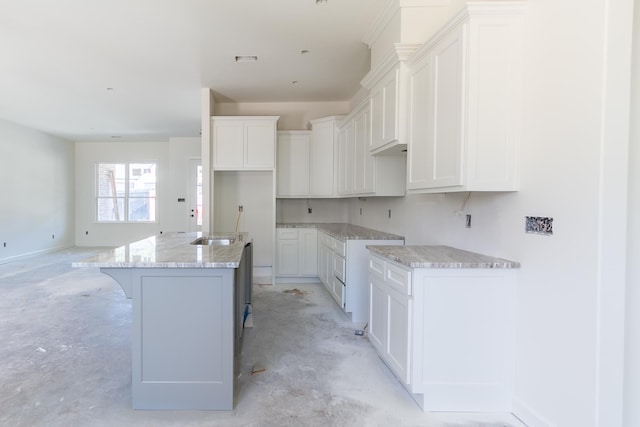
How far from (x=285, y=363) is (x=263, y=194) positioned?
3367 millimetres

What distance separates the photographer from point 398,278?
2.23 m

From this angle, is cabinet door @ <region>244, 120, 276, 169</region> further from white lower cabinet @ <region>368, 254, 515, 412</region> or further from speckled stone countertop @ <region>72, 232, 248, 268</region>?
white lower cabinet @ <region>368, 254, 515, 412</region>

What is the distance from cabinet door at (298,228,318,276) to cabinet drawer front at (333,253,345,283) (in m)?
1.09

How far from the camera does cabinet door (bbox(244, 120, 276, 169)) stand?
5.01 meters

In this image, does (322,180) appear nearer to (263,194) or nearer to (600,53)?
(263,194)

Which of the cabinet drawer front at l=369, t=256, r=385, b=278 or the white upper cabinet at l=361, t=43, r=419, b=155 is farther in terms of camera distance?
the white upper cabinet at l=361, t=43, r=419, b=155

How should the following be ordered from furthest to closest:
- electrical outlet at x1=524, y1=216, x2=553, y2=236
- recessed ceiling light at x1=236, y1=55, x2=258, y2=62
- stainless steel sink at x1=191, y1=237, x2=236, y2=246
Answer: recessed ceiling light at x1=236, y1=55, x2=258, y2=62, stainless steel sink at x1=191, y1=237, x2=236, y2=246, electrical outlet at x1=524, y1=216, x2=553, y2=236

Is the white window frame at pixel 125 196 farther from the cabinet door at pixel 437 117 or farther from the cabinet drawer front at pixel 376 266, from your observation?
the cabinet door at pixel 437 117

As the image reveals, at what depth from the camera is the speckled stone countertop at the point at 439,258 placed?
79.3 inches

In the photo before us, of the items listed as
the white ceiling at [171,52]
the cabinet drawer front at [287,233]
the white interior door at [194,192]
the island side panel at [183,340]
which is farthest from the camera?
the white interior door at [194,192]

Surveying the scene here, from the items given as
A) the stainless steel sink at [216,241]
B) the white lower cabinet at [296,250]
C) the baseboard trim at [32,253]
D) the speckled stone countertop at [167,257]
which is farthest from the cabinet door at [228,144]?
the baseboard trim at [32,253]

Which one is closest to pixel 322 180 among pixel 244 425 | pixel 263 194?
pixel 263 194

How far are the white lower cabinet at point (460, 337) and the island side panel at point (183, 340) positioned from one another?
3.67 ft

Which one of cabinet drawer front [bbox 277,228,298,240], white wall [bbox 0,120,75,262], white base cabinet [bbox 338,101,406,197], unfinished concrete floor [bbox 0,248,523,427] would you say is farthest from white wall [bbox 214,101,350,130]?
white wall [bbox 0,120,75,262]
